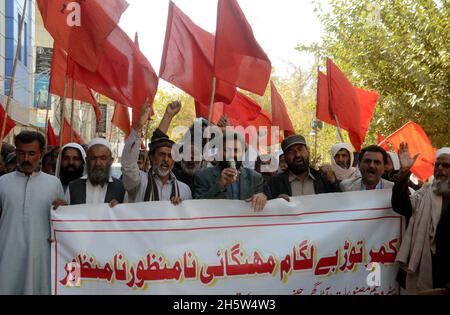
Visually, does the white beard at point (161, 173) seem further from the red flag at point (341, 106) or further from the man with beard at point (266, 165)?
the red flag at point (341, 106)

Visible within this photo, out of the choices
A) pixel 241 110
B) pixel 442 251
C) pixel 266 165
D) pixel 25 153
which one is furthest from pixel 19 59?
pixel 442 251

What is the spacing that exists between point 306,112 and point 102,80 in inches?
1379

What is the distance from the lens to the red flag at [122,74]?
6418mm

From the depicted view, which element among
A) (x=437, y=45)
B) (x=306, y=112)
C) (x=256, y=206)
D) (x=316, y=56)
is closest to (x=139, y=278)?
(x=256, y=206)

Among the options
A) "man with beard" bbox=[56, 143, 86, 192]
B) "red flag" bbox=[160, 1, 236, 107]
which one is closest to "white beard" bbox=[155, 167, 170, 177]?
"man with beard" bbox=[56, 143, 86, 192]

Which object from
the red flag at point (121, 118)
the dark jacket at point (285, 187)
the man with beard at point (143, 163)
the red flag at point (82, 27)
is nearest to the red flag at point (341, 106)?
the man with beard at point (143, 163)

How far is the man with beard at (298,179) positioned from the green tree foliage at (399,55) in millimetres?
7414

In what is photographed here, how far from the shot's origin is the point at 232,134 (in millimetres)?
4512

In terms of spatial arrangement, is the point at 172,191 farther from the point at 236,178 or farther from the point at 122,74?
the point at 122,74

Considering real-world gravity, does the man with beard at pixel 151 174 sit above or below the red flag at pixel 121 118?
below

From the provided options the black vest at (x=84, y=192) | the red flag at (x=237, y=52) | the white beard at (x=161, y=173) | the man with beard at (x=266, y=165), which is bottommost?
the black vest at (x=84, y=192)

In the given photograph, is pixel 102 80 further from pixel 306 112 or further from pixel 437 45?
pixel 306 112

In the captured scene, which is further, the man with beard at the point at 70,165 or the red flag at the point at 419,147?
the red flag at the point at 419,147

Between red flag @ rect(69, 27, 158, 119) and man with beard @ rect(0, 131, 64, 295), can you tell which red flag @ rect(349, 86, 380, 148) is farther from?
man with beard @ rect(0, 131, 64, 295)
